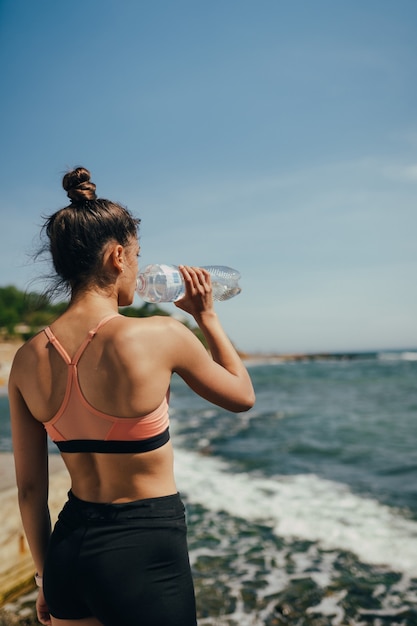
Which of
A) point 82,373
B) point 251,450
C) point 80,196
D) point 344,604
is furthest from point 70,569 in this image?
point 251,450

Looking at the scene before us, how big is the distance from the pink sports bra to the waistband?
0.60ft

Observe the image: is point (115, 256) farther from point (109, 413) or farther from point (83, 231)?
point (109, 413)

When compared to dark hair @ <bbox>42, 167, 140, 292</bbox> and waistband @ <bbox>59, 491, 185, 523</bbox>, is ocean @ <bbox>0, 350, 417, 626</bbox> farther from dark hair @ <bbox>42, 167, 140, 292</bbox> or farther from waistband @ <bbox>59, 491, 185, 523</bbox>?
dark hair @ <bbox>42, 167, 140, 292</bbox>

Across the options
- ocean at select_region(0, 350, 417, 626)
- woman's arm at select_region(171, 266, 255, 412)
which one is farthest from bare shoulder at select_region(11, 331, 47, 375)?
ocean at select_region(0, 350, 417, 626)

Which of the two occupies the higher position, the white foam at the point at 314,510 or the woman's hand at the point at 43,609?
the woman's hand at the point at 43,609

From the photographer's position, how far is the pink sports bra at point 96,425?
1731mm

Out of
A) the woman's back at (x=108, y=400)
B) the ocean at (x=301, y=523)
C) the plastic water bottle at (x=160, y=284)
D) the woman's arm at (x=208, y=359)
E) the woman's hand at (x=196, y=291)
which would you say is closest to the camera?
the woman's back at (x=108, y=400)

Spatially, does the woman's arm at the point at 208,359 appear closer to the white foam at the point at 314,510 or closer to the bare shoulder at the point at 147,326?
the bare shoulder at the point at 147,326

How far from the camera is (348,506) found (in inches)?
347

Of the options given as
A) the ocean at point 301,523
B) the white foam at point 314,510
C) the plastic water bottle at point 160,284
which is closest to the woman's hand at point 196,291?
the plastic water bottle at point 160,284

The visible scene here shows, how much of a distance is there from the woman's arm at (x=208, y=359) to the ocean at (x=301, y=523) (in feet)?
13.0

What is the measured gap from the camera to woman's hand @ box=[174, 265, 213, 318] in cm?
205

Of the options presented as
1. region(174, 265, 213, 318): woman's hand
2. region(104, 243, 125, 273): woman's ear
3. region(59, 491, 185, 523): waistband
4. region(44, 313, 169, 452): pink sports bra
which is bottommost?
region(59, 491, 185, 523): waistband

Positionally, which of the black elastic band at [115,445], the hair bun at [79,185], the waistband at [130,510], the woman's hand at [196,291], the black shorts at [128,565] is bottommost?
the black shorts at [128,565]
